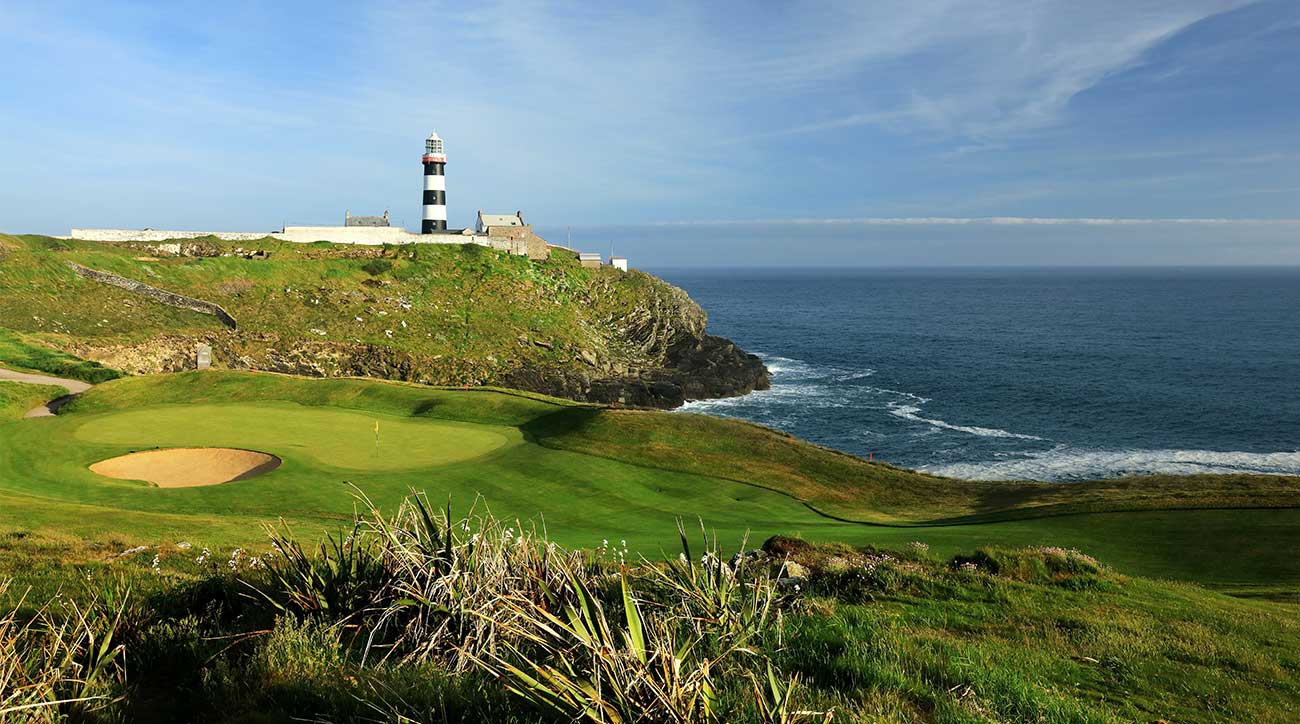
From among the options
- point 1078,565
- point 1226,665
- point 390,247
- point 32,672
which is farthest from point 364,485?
point 390,247

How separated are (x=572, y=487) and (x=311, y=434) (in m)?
14.3

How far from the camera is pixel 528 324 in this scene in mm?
79562

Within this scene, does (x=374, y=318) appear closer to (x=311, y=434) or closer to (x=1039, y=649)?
(x=311, y=434)

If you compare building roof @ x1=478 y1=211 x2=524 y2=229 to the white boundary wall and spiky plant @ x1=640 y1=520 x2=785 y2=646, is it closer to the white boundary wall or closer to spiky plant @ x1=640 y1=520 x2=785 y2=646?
the white boundary wall

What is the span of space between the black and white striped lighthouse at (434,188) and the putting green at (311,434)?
62768 mm

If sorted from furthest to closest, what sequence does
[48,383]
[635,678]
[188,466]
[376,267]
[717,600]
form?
[376,267], [48,383], [188,466], [717,600], [635,678]

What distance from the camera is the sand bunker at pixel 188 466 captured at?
26.2 meters

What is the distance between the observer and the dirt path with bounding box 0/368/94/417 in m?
37.3

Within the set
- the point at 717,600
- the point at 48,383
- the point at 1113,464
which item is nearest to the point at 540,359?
the point at 48,383

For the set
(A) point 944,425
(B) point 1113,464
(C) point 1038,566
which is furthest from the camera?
(A) point 944,425

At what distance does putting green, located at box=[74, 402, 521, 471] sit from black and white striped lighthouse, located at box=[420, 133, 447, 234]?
62768 millimetres

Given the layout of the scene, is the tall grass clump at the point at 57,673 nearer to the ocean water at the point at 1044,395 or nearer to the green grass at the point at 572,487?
the green grass at the point at 572,487

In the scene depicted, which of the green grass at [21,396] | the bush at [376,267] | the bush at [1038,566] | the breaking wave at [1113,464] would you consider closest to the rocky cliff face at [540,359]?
the bush at [376,267]

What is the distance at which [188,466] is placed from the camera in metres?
27.6
